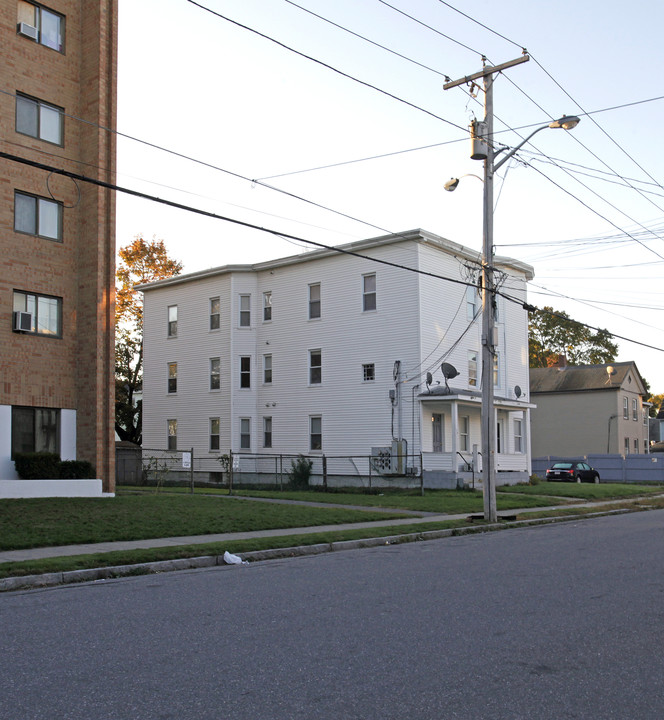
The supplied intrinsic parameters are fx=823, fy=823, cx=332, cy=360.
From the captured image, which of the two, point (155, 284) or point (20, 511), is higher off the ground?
point (155, 284)

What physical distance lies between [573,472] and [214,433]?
18.3 metres

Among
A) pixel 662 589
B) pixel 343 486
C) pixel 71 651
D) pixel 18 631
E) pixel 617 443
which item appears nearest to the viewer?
A: pixel 71 651

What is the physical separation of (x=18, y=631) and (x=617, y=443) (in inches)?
1978

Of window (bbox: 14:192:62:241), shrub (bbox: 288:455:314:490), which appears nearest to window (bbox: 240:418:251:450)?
shrub (bbox: 288:455:314:490)

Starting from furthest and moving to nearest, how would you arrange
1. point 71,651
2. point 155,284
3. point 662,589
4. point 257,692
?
point 155,284 → point 662,589 → point 71,651 → point 257,692

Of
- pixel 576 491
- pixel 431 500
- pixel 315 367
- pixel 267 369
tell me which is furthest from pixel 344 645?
pixel 267 369

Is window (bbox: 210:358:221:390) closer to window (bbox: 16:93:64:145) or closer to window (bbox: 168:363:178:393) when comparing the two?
window (bbox: 168:363:178:393)

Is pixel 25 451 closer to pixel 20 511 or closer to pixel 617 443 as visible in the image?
pixel 20 511

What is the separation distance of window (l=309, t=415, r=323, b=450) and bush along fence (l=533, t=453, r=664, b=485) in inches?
640

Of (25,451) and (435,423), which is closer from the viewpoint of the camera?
(25,451)

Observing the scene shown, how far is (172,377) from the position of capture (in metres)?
40.7

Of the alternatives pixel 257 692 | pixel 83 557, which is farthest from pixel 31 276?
pixel 257 692

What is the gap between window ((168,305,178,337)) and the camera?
40.8 meters

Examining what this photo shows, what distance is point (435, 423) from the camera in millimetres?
33719
